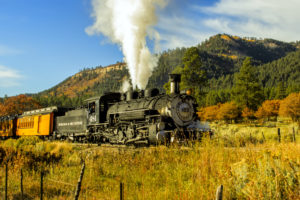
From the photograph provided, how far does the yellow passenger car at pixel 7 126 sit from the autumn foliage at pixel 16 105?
29500 mm

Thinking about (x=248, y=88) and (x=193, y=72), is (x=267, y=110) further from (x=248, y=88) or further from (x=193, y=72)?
(x=193, y=72)

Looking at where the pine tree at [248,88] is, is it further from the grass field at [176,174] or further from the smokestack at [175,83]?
the grass field at [176,174]

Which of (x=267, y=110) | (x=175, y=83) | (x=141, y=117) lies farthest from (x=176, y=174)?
(x=267, y=110)

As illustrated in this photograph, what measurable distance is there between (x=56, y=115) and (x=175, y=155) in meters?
19.2

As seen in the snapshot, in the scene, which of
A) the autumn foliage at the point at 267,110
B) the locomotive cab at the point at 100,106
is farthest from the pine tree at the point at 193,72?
the autumn foliage at the point at 267,110

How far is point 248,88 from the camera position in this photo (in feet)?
146

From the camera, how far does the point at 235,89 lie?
1784 inches

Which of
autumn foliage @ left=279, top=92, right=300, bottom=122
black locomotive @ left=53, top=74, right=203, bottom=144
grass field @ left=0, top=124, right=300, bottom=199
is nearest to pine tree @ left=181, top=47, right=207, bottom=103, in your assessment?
black locomotive @ left=53, top=74, right=203, bottom=144

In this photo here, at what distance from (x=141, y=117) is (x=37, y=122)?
1698 cm

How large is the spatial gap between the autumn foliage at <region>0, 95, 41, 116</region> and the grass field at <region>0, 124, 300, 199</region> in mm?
58011

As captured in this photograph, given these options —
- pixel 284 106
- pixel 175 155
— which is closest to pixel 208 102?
pixel 284 106

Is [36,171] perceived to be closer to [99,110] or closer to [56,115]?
[99,110]

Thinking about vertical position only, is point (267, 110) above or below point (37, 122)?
above

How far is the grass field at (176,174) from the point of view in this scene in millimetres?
5133
